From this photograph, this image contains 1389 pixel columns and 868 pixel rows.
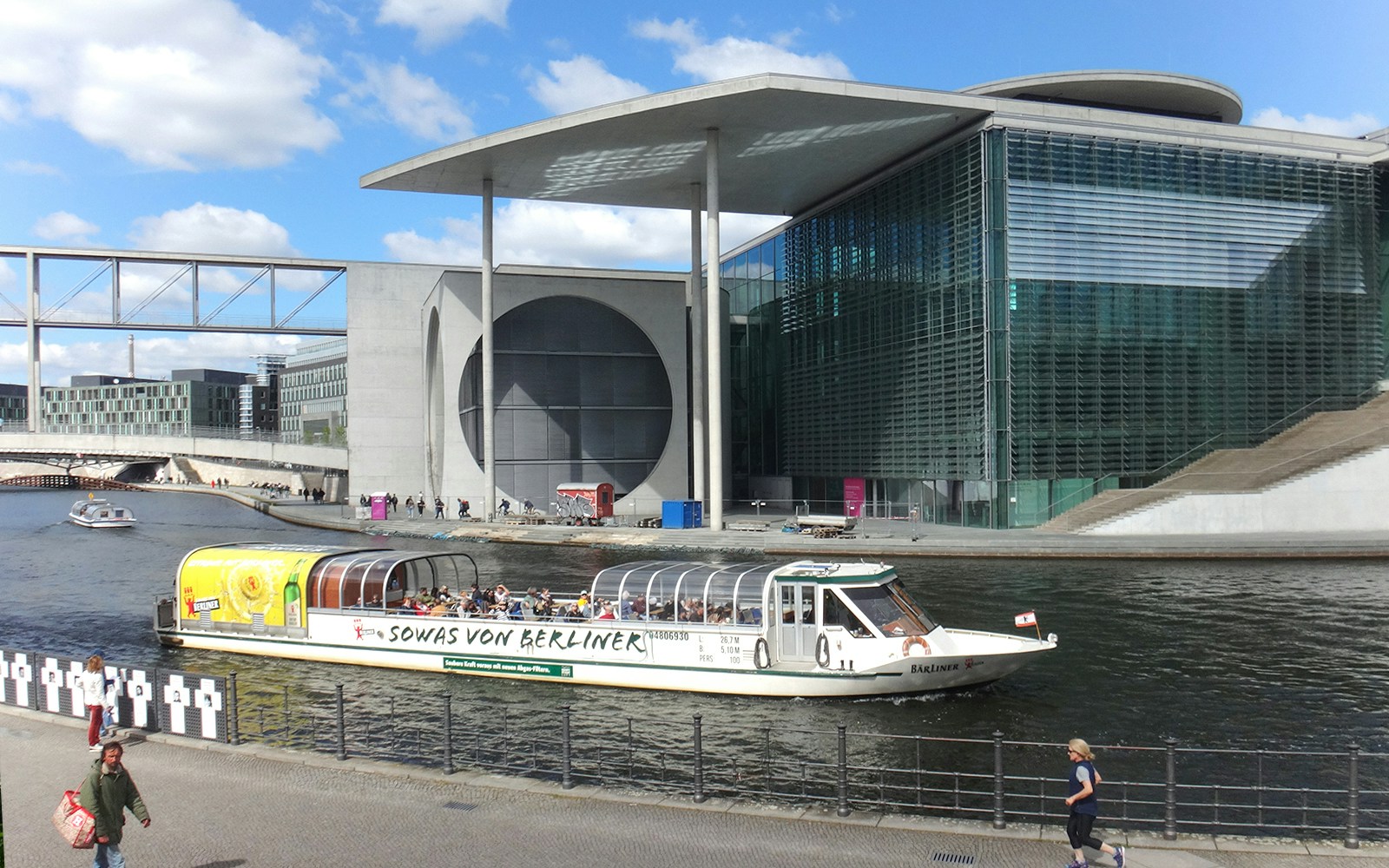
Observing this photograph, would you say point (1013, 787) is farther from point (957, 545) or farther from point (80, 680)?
point (957, 545)

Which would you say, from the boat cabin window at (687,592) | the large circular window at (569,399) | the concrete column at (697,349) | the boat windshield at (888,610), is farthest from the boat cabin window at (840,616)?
the large circular window at (569,399)

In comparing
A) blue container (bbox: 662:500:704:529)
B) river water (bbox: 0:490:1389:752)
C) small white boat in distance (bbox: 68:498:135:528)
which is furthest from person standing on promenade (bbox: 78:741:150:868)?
small white boat in distance (bbox: 68:498:135:528)

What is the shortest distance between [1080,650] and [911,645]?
6426mm

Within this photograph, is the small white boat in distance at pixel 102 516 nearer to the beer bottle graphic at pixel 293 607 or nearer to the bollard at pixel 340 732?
the beer bottle graphic at pixel 293 607

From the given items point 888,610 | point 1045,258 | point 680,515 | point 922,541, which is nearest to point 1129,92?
point 1045,258

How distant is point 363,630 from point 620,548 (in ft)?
85.2

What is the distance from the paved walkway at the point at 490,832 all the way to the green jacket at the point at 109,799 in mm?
1356

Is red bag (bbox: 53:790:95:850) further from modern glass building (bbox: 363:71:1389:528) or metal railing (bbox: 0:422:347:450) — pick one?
metal railing (bbox: 0:422:347:450)

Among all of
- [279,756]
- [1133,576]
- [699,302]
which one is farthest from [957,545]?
[279,756]

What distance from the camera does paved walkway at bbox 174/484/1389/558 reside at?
142 ft

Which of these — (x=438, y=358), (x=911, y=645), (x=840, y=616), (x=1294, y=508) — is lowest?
(x=911, y=645)

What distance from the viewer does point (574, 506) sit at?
61.7 metres

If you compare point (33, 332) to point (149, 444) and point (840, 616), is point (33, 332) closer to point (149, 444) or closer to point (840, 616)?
point (149, 444)

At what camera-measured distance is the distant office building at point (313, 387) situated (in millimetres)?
166875
